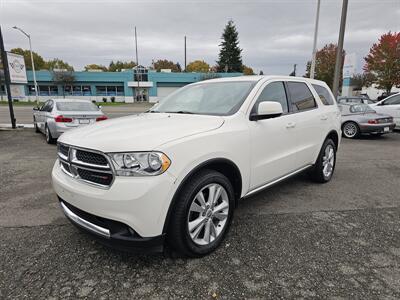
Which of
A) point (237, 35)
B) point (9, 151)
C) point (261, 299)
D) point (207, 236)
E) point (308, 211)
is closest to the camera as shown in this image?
point (261, 299)

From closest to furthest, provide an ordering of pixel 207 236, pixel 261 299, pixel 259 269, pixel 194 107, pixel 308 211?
pixel 261 299, pixel 259 269, pixel 207 236, pixel 194 107, pixel 308 211

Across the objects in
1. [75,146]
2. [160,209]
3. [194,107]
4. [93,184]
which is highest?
[194,107]

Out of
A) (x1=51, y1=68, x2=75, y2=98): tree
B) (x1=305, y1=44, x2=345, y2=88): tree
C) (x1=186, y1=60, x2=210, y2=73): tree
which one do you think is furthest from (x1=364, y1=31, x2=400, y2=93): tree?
(x1=186, y1=60, x2=210, y2=73): tree

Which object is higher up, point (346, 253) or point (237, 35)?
point (237, 35)

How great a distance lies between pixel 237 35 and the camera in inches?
2359

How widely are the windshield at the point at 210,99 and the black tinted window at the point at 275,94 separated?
19 cm

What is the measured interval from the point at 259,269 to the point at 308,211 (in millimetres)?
1559

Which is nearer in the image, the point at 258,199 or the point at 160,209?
the point at 160,209

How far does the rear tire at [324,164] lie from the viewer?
4.54 metres

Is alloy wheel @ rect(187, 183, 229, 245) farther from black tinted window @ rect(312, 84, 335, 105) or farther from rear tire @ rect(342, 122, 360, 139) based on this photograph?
rear tire @ rect(342, 122, 360, 139)

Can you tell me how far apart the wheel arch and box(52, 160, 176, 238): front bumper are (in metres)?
0.05

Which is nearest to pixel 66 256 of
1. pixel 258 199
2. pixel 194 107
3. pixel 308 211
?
pixel 194 107

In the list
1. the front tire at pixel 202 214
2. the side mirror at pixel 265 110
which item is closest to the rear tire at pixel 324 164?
the side mirror at pixel 265 110

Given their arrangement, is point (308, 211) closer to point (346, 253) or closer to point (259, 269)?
point (346, 253)
